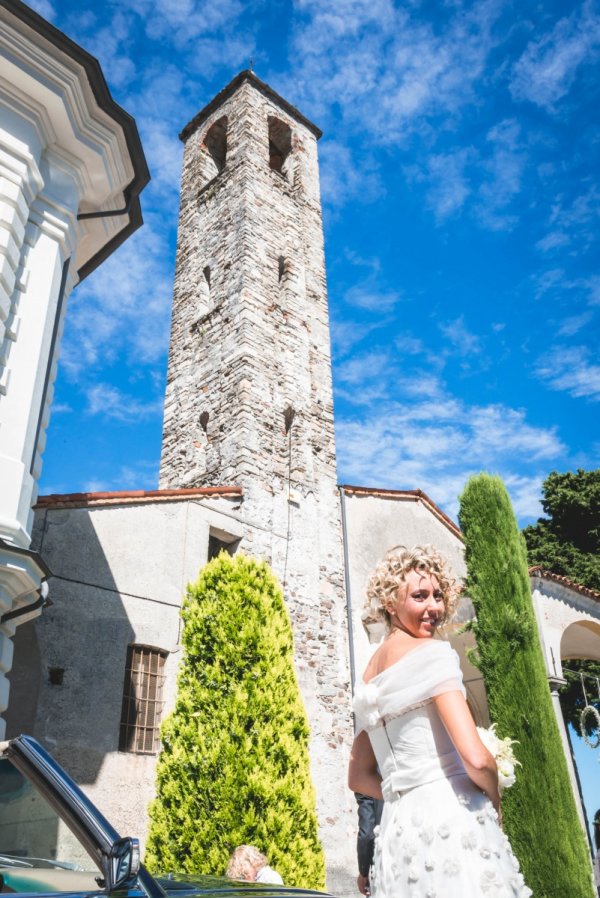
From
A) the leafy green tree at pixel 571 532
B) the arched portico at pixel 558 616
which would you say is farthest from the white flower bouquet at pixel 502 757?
the leafy green tree at pixel 571 532

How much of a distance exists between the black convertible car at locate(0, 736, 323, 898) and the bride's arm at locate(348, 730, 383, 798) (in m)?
0.97

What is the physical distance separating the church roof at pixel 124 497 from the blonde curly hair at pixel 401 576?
7270mm

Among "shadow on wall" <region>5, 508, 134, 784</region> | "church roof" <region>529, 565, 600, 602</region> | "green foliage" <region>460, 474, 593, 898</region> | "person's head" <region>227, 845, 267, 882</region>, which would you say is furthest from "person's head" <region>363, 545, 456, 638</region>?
"church roof" <region>529, 565, 600, 602</region>

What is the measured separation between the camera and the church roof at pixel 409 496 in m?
14.6

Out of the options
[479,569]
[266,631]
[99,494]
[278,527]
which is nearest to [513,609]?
[479,569]

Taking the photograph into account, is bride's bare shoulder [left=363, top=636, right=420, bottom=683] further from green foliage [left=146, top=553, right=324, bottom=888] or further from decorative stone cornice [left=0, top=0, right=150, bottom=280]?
decorative stone cornice [left=0, top=0, right=150, bottom=280]

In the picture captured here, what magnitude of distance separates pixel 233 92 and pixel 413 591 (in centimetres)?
1937

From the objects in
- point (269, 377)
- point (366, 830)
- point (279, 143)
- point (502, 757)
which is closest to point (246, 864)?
point (366, 830)

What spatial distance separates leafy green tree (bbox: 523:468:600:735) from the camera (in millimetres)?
23312

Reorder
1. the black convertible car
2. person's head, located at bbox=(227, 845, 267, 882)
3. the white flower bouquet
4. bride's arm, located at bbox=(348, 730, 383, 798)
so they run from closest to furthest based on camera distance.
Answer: the black convertible car, the white flower bouquet, bride's arm, located at bbox=(348, 730, 383, 798), person's head, located at bbox=(227, 845, 267, 882)

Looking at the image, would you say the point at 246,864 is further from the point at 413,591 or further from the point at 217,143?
the point at 217,143

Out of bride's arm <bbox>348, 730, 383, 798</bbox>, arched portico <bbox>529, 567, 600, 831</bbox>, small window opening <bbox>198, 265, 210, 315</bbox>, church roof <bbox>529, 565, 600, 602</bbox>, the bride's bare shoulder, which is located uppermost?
small window opening <bbox>198, 265, 210, 315</bbox>

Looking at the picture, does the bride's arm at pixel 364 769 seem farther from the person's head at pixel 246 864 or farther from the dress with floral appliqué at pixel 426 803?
the person's head at pixel 246 864

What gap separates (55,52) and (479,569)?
869 centimetres
